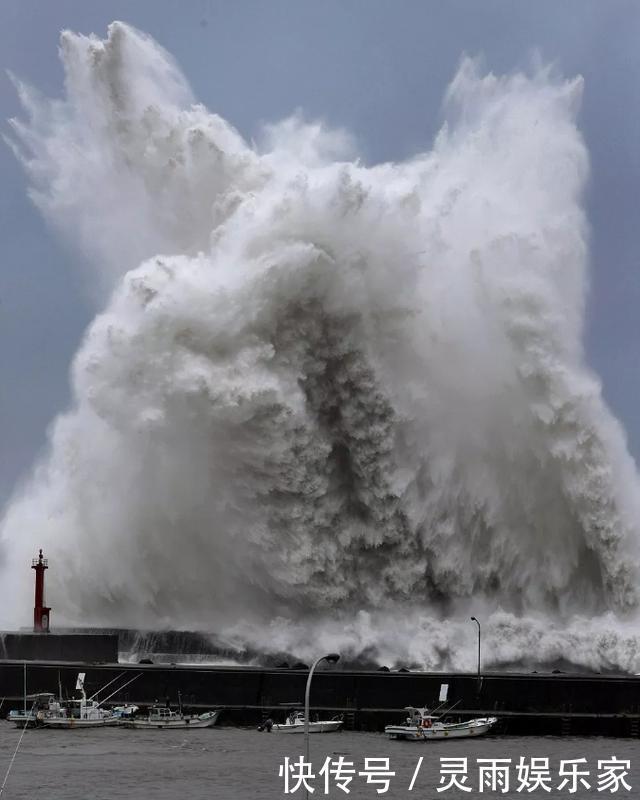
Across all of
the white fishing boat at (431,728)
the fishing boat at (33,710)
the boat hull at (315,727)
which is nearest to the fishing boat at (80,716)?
the fishing boat at (33,710)

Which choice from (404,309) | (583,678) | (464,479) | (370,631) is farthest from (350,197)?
(583,678)

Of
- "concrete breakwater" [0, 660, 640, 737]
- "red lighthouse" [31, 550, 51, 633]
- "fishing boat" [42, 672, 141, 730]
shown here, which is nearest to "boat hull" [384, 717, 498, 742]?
"concrete breakwater" [0, 660, 640, 737]

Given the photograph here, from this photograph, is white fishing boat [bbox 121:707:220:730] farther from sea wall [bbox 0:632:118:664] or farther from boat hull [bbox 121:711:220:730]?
sea wall [bbox 0:632:118:664]

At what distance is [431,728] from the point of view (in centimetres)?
4275

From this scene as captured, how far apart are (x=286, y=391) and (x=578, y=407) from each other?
9.55m

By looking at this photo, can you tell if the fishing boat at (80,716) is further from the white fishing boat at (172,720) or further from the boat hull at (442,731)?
the boat hull at (442,731)

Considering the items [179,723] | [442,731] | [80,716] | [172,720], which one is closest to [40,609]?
[80,716]

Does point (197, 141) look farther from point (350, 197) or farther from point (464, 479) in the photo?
point (464, 479)

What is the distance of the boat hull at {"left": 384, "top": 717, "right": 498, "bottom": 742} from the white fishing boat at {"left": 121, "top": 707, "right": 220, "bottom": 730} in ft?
17.4

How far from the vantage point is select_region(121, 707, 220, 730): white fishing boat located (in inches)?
1793

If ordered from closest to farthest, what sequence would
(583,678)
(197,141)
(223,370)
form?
(583,678) < (223,370) < (197,141)

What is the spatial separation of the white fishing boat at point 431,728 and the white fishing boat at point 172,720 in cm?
525

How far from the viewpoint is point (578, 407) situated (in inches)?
2084

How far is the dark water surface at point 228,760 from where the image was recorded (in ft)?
114
